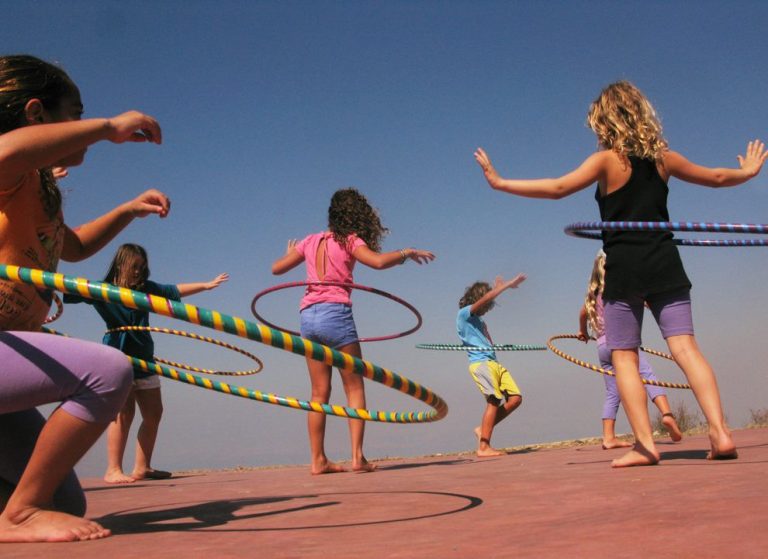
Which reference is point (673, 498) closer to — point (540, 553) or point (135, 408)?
point (540, 553)

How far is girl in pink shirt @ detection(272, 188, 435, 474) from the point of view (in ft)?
22.3

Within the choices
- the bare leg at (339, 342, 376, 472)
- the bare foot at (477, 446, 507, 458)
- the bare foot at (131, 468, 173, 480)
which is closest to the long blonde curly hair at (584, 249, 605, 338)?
the bare foot at (477, 446, 507, 458)

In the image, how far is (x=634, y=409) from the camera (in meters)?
5.20

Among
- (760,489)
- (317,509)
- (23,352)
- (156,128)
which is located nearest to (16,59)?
(156,128)

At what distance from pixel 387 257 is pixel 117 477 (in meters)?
3.08

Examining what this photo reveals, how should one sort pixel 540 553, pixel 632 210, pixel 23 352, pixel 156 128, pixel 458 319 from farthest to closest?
1. pixel 458 319
2. pixel 632 210
3. pixel 156 128
4. pixel 23 352
5. pixel 540 553

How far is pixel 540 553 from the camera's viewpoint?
221 centimetres

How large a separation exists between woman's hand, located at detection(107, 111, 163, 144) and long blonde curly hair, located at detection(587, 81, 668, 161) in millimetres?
3055

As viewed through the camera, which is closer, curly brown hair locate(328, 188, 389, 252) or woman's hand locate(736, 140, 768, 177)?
woman's hand locate(736, 140, 768, 177)

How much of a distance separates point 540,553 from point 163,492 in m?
4.02

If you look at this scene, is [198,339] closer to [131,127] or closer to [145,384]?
[145,384]

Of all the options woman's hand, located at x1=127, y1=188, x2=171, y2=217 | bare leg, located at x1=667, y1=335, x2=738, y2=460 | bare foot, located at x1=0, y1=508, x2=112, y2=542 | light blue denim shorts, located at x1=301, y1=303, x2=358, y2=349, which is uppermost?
woman's hand, located at x1=127, y1=188, x2=171, y2=217

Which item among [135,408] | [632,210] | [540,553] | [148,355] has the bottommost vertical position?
[540,553]

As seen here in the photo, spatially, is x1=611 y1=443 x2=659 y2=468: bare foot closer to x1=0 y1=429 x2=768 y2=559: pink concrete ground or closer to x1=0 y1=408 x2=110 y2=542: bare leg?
x1=0 y1=429 x2=768 y2=559: pink concrete ground
